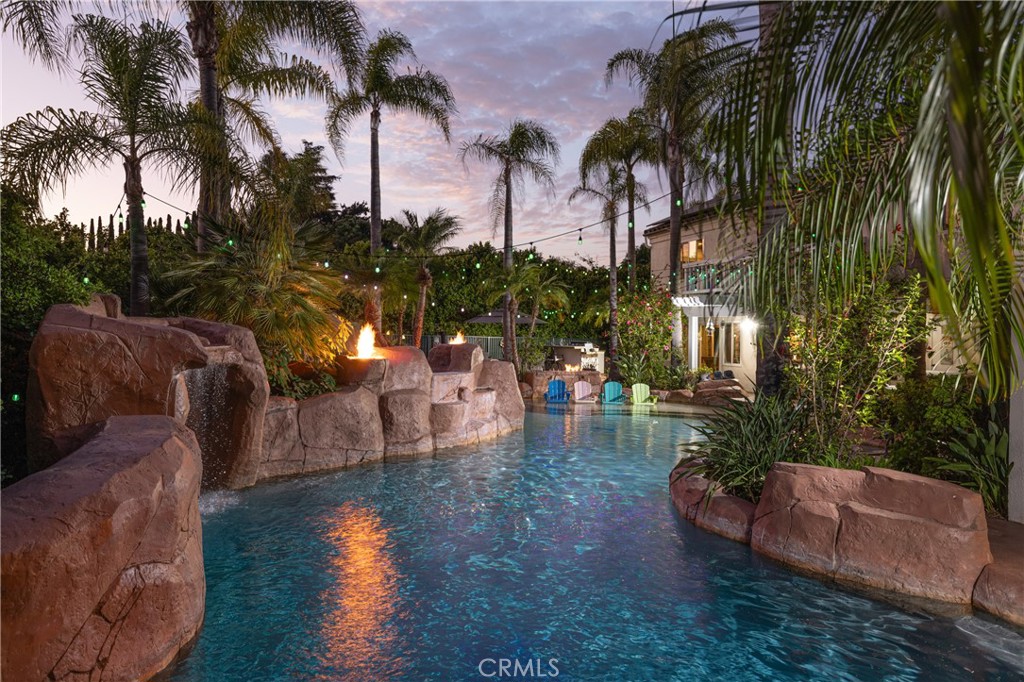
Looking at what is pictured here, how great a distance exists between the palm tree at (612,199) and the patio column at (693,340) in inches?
133

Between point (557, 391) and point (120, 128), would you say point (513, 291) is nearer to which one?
point (557, 391)

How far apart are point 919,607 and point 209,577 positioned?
621cm

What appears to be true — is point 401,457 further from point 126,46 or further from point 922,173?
point 922,173

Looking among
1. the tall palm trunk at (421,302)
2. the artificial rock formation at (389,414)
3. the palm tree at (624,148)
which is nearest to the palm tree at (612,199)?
the palm tree at (624,148)

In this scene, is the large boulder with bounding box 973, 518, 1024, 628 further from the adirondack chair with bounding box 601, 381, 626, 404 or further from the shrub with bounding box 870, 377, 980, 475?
the adirondack chair with bounding box 601, 381, 626, 404

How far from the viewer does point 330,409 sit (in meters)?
10.8

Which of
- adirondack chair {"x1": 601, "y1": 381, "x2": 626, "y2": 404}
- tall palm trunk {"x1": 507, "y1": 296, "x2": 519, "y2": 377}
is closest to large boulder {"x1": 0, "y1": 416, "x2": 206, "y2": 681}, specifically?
adirondack chair {"x1": 601, "y1": 381, "x2": 626, "y2": 404}

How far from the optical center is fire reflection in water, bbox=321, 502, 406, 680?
4.50 m

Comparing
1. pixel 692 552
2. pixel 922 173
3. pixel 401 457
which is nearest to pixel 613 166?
pixel 401 457

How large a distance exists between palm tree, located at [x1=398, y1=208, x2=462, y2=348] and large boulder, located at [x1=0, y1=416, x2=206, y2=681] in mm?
18162

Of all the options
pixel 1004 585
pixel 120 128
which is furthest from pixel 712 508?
pixel 120 128

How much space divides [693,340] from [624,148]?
7.90 meters

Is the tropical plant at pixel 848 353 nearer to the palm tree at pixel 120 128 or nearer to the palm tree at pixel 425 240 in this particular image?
the palm tree at pixel 120 128

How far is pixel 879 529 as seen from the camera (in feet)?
18.7
